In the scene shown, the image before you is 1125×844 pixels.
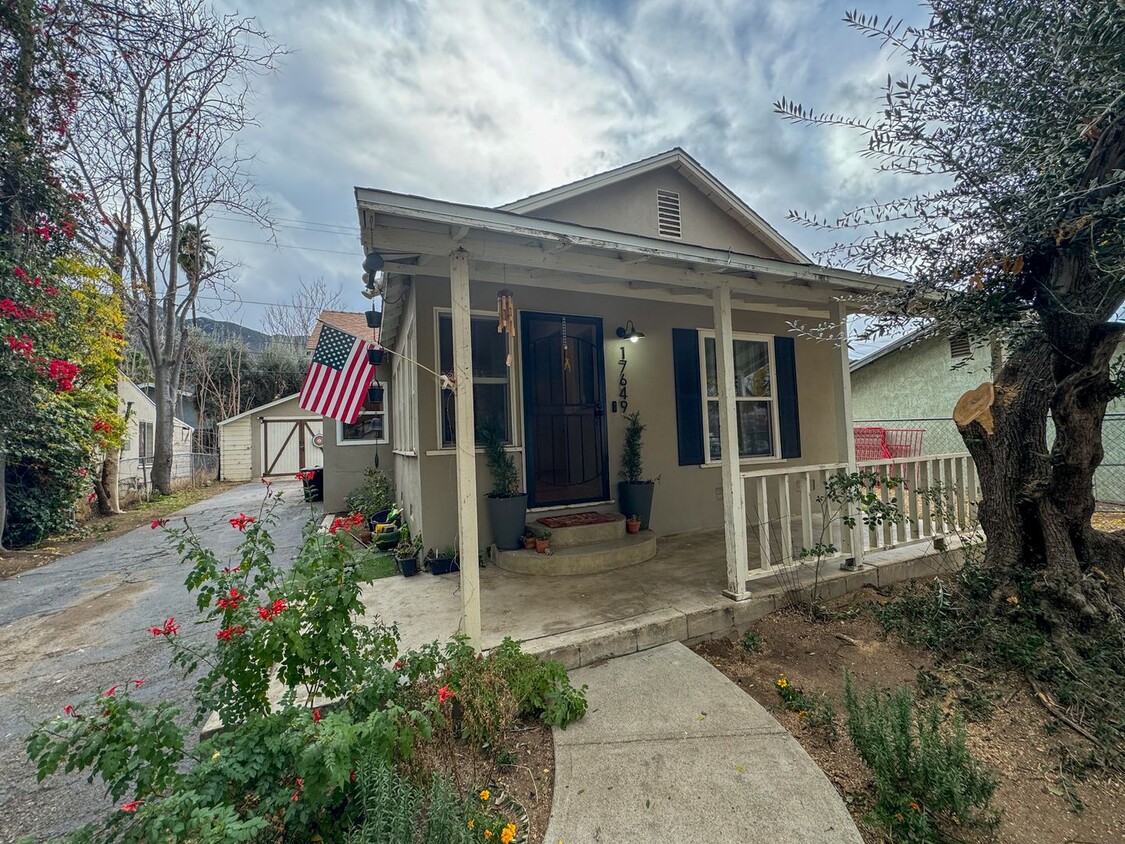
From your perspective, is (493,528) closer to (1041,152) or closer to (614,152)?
(1041,152)

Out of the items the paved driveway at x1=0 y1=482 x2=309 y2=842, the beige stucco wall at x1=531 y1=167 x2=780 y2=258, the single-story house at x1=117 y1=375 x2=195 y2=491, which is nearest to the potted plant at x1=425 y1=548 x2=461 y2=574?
the paved driveway at x1=0 y1=482 x2=309 y2=842

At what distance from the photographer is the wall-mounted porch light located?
5164 mm

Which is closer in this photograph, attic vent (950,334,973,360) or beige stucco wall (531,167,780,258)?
attic vent (950,334,973,360)

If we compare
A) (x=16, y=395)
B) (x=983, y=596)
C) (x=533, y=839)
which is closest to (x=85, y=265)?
(x=16, y=395)

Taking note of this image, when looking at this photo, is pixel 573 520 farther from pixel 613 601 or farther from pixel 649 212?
pixel 649 212

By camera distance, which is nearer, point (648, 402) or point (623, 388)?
point (623, 388)

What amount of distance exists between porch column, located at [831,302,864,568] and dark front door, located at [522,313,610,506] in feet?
7.44

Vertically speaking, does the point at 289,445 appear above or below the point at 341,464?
above

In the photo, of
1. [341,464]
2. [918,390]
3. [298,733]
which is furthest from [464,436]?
[918,390]

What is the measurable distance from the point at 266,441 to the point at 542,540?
16415 millimetres

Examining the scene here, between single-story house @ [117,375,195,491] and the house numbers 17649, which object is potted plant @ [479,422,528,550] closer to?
the house numbers 17649

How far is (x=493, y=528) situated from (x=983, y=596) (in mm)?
3743

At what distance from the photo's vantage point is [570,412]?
203 inches

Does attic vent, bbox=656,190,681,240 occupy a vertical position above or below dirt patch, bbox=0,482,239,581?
above
